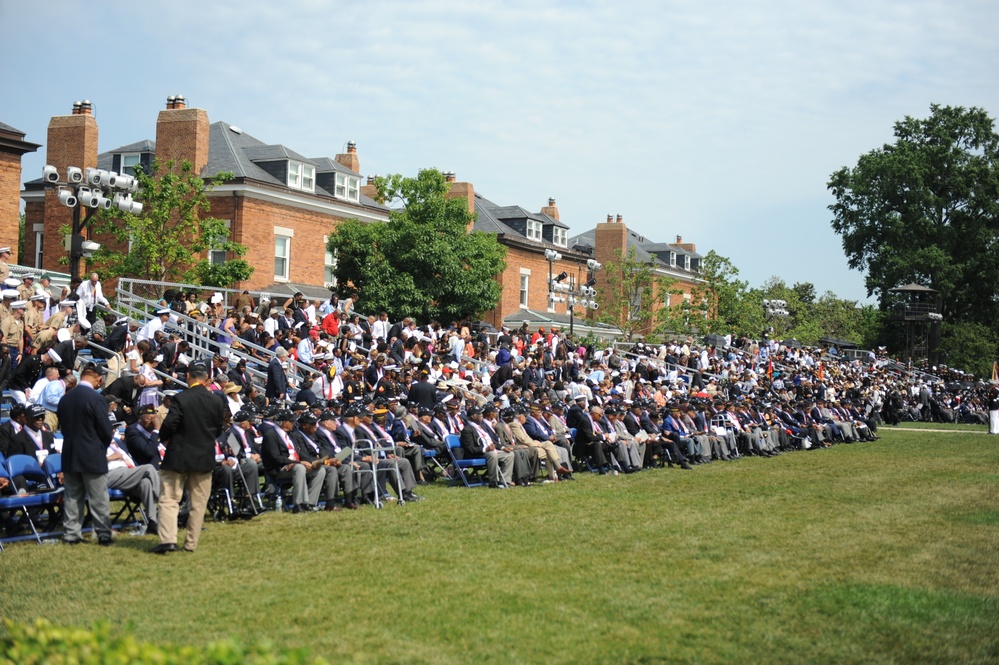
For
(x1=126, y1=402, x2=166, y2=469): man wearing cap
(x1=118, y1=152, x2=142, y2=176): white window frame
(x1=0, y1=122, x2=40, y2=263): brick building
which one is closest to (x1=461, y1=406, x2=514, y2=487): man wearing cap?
(x1=126, y1=402, x2=166, y2=469): man wearing cap

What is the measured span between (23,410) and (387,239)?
86.2 ft

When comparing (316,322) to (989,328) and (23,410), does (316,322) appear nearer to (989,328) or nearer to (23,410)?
(23,410)

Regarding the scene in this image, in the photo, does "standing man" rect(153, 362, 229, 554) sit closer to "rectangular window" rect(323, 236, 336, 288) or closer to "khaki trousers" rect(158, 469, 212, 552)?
"khaki trousers" rect(158, 469, 212, 552)

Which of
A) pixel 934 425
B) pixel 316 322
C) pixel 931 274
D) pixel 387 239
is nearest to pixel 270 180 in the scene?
pixel 387 239

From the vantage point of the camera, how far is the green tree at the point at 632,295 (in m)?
56.1

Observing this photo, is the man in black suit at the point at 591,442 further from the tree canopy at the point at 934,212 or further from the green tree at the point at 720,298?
the tree canopy at the point at 934,212

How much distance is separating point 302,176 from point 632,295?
2318cm

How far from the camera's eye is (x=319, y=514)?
1351 centimetres

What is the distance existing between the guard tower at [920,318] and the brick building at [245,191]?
3616cm

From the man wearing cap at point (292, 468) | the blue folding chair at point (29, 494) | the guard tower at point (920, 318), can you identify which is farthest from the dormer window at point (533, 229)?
the blue folding chair at point (29, 494)

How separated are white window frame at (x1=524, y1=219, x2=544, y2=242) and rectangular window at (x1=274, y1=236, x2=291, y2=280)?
18.9 m

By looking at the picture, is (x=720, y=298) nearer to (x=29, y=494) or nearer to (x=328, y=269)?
(x=328, y=269)

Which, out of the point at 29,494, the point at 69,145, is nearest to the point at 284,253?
the point at 69,145

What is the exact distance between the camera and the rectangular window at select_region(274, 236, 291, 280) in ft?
133
